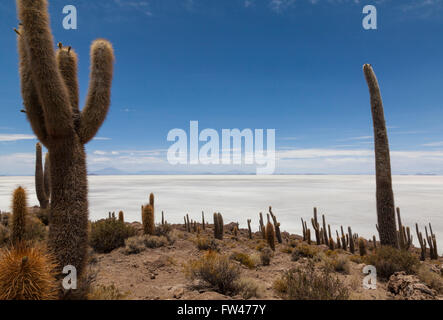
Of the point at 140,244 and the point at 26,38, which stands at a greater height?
the point at 26,38

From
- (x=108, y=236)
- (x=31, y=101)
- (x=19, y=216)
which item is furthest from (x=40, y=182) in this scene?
(x=31, y=101)

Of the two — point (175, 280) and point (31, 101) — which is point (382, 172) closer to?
point (175, 280)

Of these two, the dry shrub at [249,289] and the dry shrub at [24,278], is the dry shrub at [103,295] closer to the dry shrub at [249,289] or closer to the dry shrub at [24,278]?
the dry shrub at [24,278]

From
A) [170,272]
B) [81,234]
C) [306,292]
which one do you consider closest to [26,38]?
[81,234]

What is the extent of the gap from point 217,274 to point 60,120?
213 inches

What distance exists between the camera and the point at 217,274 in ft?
21.2

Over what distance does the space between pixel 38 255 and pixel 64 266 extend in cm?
129

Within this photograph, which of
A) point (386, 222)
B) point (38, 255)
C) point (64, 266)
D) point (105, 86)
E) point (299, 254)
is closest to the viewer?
point (38, 255)

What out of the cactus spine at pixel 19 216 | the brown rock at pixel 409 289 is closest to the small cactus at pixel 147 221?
the cactus spine at pixel 19 216

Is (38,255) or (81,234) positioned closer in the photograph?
(38,255)

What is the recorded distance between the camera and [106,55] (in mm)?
7145
